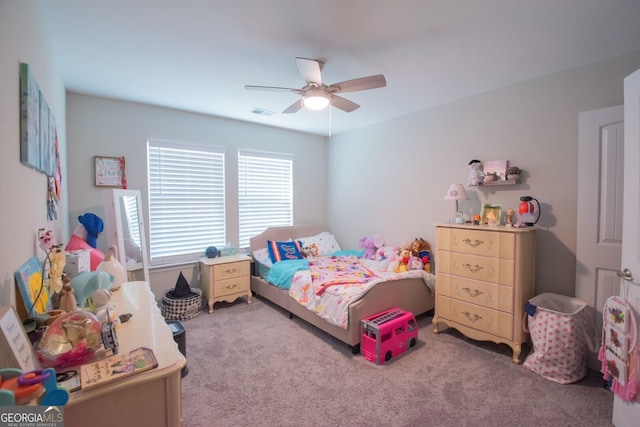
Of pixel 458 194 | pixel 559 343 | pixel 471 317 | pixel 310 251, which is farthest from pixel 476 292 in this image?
pixel 310 251

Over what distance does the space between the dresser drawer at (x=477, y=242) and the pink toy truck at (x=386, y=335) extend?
0.82 m

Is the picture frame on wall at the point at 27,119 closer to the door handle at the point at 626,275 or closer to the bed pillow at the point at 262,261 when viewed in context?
the bed pillow at the point at 262,261

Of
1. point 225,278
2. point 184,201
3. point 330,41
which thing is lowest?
point 225,278

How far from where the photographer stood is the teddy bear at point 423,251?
338 cm

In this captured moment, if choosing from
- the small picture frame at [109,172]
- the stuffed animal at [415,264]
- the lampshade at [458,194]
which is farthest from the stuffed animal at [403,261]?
the small picture frame at [109,172]

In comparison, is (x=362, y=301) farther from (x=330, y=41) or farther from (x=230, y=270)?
(x=330, y=41)

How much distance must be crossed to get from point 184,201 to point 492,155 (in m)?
3.72

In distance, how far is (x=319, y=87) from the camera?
2.25 m

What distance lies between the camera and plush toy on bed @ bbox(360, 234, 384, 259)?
405 cm

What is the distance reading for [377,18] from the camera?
5.81 ft

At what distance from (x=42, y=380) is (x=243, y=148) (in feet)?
12.3

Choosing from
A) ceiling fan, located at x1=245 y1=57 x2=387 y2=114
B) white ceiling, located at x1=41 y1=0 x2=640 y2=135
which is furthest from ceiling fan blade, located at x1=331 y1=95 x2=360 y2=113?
white ceiling, located at x1=41 y1=0 x2=640 y2=135

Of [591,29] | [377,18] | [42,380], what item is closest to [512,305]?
[591,29]

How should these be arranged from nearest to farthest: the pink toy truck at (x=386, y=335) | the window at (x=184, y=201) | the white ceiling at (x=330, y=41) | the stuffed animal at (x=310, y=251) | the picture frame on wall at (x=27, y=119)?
the picture frame on wall at (x=27, y=119) < the white ceiling at (x=330, y=41) < the pink toy truck at (x=386, y=335) < the window at (x=184, y=201) < the stuffed animal at (x=310, y=251)
